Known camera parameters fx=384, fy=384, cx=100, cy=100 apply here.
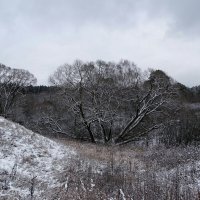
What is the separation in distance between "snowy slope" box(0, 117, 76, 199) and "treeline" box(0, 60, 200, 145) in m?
10.3

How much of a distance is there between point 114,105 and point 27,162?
48.4 feet

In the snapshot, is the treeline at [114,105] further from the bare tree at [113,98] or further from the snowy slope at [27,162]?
the snowy slope at [27,162]

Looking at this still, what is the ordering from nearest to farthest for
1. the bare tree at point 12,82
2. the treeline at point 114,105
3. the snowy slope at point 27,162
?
the snowy slope at point 27,162 < the treeline at point 114,105 < the bare tree at point 12,82

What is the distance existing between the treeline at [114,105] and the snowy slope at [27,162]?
10300 mm

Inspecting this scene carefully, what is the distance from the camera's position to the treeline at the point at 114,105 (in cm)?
2813

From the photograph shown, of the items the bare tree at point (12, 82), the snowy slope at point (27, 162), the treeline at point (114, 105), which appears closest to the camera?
the snowy slope at point (27, 162)

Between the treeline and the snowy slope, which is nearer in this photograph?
the snowy slope

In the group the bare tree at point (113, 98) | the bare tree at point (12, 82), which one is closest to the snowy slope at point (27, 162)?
the bare tree at point (113, 98)

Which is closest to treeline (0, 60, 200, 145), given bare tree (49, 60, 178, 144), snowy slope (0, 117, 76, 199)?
bare tree (49, 60, 178, 144)

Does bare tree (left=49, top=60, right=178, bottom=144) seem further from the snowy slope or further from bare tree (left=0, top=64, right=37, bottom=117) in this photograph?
bare tree (left=0, top=64, right=37, bottom=117)

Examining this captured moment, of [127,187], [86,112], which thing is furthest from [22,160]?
[86,112]

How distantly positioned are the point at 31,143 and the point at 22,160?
2.21 meters

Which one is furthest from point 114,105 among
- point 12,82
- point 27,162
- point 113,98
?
point 12,82

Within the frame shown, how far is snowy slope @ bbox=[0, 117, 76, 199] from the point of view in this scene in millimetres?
11688
